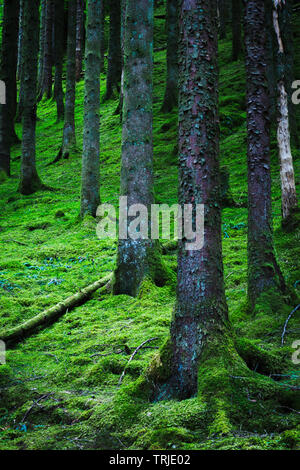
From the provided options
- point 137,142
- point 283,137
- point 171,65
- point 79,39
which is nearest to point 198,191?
point 137,142

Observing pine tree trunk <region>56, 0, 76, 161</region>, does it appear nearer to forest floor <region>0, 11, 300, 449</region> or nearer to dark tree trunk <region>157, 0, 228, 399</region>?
forest floor <region>0, 11, 300, 449</region>

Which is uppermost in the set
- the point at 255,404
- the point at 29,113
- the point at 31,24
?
the point at 31,24

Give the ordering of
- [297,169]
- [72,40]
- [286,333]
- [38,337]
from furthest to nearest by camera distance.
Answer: [72,40] < [297,169] < [38,337] < [286,333]

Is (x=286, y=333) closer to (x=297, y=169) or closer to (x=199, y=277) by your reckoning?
(x=199, y=277)

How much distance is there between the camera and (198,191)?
325 centimetres

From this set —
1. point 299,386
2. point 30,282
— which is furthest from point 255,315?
point 30,282

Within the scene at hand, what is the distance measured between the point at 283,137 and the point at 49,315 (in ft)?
14.8

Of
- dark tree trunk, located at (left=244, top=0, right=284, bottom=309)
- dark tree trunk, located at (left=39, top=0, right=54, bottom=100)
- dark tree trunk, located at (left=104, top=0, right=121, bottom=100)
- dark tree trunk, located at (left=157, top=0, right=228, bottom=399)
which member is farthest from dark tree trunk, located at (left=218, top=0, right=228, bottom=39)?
dark tree trunk, located at (left=157, top=0, right=228, bottom=399)

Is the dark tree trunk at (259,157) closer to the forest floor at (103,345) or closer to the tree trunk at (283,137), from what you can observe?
the forest floor at (103,345)

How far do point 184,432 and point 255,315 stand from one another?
238cm

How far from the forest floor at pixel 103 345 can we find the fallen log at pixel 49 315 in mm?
132

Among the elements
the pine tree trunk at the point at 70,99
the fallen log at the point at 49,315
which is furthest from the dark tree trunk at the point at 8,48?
the fallen log at the point at 49,315

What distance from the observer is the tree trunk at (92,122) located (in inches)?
416

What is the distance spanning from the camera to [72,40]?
1755 cm
